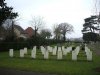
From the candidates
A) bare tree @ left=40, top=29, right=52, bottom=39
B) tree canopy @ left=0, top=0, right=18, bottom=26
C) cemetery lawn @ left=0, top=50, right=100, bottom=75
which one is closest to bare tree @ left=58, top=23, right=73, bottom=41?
bare tree @ left=40, top=29, right=52, bottom=39

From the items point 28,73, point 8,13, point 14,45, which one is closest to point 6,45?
point 14,45

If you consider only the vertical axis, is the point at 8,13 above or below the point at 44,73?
above

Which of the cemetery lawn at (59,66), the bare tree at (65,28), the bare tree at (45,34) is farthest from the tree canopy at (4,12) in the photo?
the bare tree at (65,28)

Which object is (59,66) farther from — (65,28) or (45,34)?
(65,28)

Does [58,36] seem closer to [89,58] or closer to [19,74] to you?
[89,58]

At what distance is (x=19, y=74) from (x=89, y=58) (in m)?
10.2

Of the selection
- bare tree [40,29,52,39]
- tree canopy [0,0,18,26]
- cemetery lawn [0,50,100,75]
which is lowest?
bare tree [40,29,52,39]

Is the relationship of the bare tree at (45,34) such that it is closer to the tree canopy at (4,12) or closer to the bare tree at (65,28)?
the bare tree at (65,28)

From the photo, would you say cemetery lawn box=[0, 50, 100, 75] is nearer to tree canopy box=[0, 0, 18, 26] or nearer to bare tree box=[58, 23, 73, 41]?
tree canopy box=[0, 0, 18, 26]

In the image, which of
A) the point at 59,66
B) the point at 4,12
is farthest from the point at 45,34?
the point at 59,66

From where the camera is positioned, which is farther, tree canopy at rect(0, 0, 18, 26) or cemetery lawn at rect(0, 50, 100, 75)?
tree canopy at rect(0, 0, 18, 26)

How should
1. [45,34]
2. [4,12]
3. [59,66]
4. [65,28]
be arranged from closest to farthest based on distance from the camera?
[59,66] → [4,12] → [45,34] → [65,28]

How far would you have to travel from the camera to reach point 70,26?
142625 mm

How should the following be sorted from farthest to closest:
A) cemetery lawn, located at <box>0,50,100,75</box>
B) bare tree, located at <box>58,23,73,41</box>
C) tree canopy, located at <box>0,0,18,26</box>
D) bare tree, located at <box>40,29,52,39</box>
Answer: bare tree, located at <box>58,23,73,41</box>, bare tree, located at <box>40,29,52,39</box>, tree canopy, located at <box>0,0,18,26</box>, cemetery lawn, located at <box>0,50,100,75</box>
